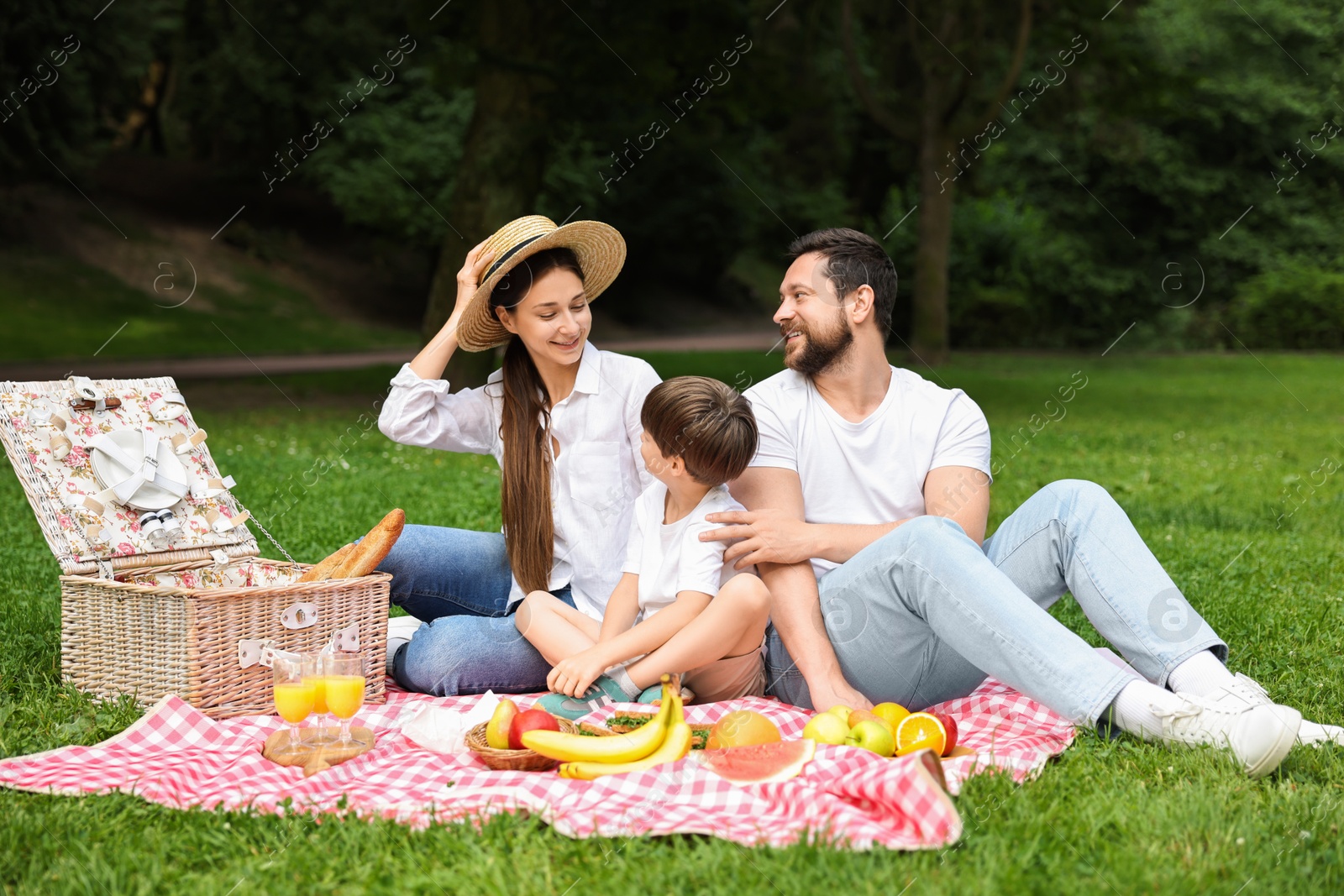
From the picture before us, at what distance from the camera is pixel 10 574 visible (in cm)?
530

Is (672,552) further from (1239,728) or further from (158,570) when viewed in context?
(158,570)

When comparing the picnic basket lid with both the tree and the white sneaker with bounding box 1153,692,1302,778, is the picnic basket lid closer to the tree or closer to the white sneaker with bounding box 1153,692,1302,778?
the white sneaker with bounding box 1153,692,1302,778

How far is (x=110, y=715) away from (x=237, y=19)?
2916cm

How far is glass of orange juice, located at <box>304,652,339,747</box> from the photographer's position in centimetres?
304

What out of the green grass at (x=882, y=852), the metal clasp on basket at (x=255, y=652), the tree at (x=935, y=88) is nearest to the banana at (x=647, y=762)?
the green grass at (x=882, y=852)

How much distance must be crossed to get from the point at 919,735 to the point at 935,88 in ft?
50.8

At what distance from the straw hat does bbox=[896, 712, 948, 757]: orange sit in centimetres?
156

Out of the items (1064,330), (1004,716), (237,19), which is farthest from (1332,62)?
(1004,716)

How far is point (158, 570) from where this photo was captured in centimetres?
390

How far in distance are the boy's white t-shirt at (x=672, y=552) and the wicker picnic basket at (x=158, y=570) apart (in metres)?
0.80

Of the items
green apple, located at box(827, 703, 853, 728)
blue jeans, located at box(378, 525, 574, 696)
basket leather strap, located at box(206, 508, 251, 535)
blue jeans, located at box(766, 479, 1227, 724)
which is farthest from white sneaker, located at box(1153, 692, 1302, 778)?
basket leather strap, located at box(206, 508, 251, 535)

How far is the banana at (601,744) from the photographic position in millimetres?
2854

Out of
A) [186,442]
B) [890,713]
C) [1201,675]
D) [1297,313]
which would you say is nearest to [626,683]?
[890,713]

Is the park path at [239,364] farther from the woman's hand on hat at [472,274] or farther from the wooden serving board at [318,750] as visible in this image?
the wooden serving board at [318,750]
